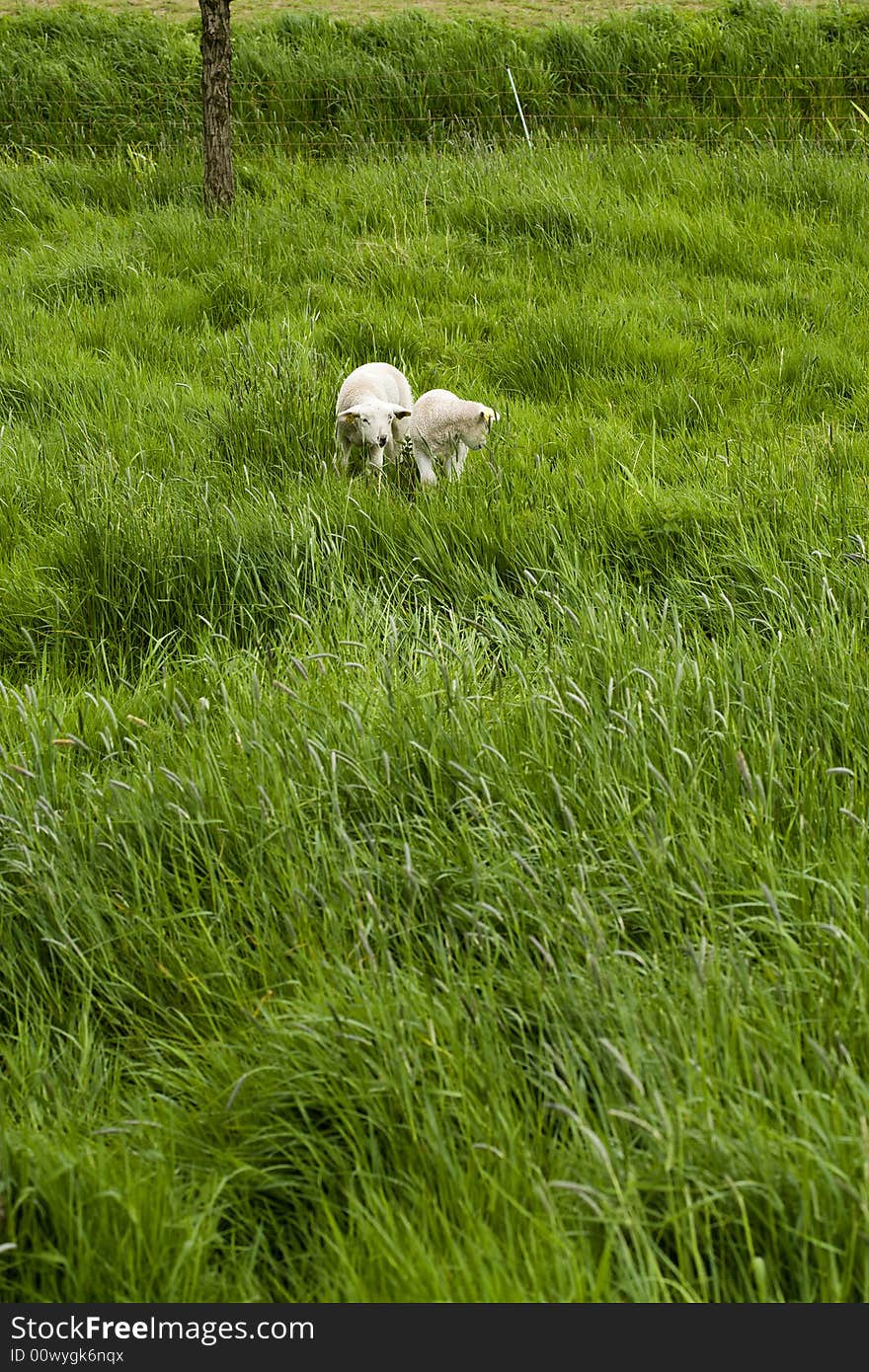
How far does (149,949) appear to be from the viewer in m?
2.46

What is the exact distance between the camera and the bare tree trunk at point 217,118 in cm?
905

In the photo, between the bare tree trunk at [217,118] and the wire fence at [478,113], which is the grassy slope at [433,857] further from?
the wire fence at [478,113]

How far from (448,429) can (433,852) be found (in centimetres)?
307

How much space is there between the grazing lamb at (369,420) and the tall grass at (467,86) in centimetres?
656

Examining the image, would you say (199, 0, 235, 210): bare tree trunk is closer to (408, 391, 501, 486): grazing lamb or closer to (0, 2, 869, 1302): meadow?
(0, 2, 869, 1302): meadow

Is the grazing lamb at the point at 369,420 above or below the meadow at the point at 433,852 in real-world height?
above

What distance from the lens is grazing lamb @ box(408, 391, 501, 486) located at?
5.23 m

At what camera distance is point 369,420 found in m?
5.10

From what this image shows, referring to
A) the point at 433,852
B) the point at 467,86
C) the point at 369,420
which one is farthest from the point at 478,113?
the point at 433,852

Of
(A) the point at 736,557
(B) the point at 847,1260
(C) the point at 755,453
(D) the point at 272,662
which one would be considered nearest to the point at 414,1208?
(B) the point at 847,1260

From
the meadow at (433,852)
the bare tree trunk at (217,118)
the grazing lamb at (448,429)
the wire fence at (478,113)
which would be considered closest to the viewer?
the meadow at (433,852)

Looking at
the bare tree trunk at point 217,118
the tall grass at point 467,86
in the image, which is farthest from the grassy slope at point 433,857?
the tall grass at point 467,86

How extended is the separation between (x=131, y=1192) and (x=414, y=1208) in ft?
1.43

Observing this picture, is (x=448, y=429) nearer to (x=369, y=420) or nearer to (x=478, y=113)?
(x=369, y=420)
